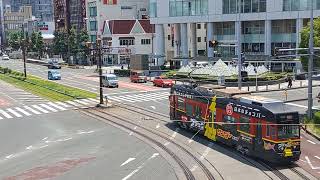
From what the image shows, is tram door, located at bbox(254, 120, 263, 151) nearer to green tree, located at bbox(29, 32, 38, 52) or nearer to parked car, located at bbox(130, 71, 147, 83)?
parked car, located at bbox(130, 71, 147, 83)

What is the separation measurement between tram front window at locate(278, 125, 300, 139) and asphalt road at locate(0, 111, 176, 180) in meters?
5.94

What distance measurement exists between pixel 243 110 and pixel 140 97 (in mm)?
28874

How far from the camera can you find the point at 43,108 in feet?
163

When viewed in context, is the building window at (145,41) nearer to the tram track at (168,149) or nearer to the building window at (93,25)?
the building window at (93,25)

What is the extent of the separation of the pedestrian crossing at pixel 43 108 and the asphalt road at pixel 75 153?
5163 millimetres

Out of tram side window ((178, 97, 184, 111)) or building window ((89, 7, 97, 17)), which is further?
building window ((89, 7, 97, 17))

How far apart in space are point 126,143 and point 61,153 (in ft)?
14.3

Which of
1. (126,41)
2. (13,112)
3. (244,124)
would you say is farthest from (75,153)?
(126,41)

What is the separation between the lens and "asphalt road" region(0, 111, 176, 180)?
25.2 meters

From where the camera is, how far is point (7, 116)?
149ft

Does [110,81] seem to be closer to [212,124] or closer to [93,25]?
[212,124]

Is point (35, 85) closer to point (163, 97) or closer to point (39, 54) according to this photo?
point (163, 97)

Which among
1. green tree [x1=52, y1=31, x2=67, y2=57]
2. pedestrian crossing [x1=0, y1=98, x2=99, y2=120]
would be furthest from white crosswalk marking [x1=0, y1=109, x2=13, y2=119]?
green tree [x1=52, y1=31, x2=67, y2=57]

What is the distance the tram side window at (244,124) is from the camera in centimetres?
2677
